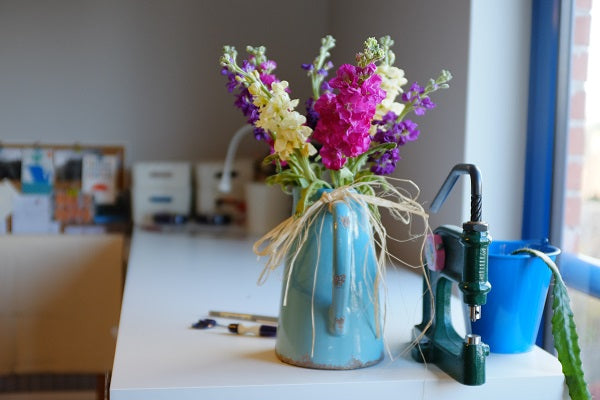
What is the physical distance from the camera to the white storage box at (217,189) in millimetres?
2736

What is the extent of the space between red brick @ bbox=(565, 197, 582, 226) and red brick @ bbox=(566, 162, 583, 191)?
24 millimetres

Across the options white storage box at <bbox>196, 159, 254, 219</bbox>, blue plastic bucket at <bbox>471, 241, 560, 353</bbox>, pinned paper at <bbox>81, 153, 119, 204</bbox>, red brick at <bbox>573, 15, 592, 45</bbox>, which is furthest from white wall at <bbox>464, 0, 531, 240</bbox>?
pinned paper at <bbox>81, 153, 119, 204</bbox>

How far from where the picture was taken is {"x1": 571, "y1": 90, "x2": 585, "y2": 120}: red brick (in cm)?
144

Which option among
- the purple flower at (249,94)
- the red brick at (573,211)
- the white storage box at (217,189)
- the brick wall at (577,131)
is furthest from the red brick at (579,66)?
the white storage box at (217,189)

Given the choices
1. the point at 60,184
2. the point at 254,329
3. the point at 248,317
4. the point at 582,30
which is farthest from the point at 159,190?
the point at 582,30

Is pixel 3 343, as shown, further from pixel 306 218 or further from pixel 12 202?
pixel 306 218

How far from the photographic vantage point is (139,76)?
280 cm

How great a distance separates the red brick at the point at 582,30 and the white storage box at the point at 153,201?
1.62m

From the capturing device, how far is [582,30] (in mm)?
1435

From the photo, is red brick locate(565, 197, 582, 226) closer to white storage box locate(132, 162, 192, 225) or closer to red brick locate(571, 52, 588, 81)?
red brick locate(571, 52, 588, 81)

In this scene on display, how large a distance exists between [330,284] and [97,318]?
174cm

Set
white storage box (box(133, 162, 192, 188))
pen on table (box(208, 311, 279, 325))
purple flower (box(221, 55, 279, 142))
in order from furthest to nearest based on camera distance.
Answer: white storage box (box(133, 162, 192, 188)) → pen on table (box(208, 311, 279, 325)) → purple flower (box(221, 55, 279, 142))

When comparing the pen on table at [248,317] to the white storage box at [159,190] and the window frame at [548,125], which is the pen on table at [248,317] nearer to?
the window frame at [548,125]

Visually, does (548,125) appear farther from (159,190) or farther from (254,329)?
(159,190)
